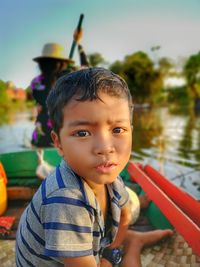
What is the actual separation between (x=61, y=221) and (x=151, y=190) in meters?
1.10

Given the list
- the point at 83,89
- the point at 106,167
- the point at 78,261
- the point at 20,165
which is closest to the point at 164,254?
the point at 78,261

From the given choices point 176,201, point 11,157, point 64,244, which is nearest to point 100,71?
point 64,244

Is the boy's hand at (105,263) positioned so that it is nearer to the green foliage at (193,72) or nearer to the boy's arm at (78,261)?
the boy's arm at (78,261)

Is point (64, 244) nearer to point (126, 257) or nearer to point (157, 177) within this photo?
point (126, 257)

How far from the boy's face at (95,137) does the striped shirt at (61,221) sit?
59 mm

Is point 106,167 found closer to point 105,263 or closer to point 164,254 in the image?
point 105,263

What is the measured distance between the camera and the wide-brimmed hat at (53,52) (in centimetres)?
336

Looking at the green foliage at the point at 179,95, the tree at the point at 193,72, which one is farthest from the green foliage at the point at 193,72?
the green foliage at the point at 179,95

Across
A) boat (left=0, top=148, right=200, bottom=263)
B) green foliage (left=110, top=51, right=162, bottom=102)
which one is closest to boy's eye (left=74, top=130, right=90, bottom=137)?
boat (left=0, top=148, right=200, bottom=263)

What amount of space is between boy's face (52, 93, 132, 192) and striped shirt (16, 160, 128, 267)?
0.19 ft

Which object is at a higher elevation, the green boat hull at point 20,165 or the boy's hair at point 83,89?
the boy's hair at point 83,89

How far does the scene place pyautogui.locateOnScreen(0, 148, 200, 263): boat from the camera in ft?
4.27

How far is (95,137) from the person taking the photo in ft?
2.57

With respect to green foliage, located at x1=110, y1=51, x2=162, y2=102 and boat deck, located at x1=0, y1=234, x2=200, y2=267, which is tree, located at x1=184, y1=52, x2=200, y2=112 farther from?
boat deck, located at x1=0, y1=234, x2=200, y2=267
